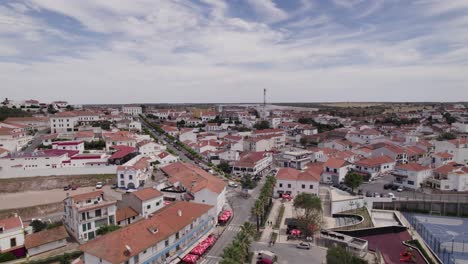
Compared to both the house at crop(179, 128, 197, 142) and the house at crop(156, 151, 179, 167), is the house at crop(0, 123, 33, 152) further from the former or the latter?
the house at crop(179, 128, 197, 142)

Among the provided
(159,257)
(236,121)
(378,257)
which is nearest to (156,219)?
(159,257)

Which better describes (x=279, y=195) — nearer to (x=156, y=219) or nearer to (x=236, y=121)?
(x=156, y=219)

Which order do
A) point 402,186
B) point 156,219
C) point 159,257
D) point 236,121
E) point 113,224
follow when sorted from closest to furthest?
point 159,257
point 156,219
point 113,224
point 402,186
point 236,121

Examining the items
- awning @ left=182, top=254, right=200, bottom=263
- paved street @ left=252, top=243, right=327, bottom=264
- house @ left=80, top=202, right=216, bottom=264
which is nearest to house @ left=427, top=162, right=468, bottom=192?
paved street @ left=252, top=243, right=327, bottom=264

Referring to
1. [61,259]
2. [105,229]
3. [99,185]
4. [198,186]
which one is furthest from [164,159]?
[61,259]

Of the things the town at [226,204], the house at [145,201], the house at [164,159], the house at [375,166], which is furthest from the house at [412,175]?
the house at [164,159]

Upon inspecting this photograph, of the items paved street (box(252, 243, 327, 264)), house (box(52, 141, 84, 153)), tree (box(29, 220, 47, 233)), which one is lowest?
paved street (box(252, 243, 327, 264))
